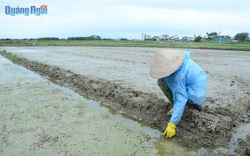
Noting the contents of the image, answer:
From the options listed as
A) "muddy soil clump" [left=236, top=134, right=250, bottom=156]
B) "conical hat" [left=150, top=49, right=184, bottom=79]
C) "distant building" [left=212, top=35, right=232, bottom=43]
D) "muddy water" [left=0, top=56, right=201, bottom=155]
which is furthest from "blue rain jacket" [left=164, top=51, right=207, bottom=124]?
"distant building" [left=212, top=35, right=232, bottom=43]

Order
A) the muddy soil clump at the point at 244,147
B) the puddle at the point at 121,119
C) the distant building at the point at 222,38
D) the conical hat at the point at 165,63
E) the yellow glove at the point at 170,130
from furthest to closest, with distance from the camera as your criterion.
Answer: the distant building at the point at 222,38, the puddle at the point at 121,119, the yellow glove at the point at 170,130, the conical hat at the point at 165,63, the muddy soil clump at the point at 244,147

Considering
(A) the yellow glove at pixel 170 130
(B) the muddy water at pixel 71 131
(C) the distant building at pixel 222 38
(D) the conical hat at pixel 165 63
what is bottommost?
(B) the muddy water at pixel 71 131

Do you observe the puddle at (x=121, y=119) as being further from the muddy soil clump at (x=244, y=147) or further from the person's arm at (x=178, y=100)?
the muddy soil clump at (x=244, y=147)

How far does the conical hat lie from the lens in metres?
2.76

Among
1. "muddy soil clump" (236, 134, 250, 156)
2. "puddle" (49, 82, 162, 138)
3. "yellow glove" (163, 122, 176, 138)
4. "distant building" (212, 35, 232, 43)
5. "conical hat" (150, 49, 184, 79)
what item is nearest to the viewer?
"muddy soil clump" (236, 134, 250, 156)

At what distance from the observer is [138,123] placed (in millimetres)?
3641

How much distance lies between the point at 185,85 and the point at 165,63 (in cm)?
56

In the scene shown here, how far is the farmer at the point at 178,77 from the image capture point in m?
2.80

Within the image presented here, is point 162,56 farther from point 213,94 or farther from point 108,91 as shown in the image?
point 213,94

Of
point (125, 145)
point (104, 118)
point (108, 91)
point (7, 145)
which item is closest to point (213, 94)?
point (108, 91)

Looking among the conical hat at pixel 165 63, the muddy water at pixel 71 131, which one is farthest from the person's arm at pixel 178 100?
the muddy water at pixel 71 131

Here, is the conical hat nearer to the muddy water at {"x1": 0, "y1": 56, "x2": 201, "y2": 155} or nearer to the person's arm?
the person's arm

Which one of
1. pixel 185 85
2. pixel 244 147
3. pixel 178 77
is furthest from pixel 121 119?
pixel 244 147

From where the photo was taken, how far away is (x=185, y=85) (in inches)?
124
